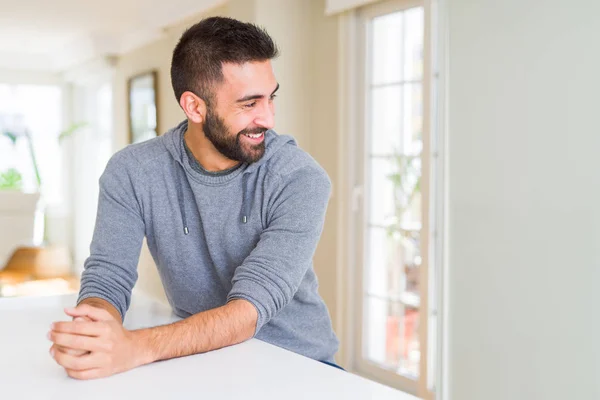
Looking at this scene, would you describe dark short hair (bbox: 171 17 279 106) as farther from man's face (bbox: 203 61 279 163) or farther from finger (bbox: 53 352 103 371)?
finger (bbox: 53 352 103 371)

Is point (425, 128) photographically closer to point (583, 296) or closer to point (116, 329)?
point (583, 296)

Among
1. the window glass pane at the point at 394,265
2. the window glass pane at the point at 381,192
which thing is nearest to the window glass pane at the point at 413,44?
the window glass pane at the point at 381,192

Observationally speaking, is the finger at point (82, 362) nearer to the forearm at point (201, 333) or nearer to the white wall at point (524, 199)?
the forearm at point (201, 333)

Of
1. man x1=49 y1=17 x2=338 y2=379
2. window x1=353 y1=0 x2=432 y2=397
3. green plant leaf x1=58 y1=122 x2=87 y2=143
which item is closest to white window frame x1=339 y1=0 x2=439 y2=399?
window x1=353 y1=0 x2=432 y2=397

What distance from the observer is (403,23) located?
11.1 ft

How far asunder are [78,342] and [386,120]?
2682 mm

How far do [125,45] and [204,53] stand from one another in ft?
17.0

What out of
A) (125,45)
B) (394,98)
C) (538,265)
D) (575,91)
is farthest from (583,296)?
(125,45)

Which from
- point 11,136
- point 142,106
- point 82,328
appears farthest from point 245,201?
point 11,136

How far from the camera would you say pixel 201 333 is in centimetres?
116

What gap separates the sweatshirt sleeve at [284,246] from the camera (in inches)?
52.0

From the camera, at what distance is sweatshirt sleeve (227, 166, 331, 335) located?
52.0 inches

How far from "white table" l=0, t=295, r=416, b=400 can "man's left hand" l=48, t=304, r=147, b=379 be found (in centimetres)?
1

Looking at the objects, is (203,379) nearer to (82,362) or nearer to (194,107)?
(82,362)
